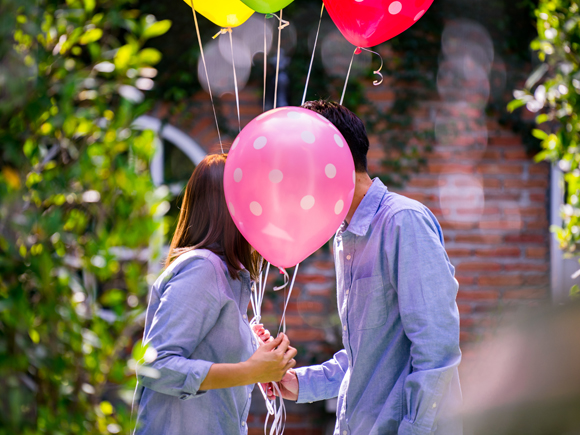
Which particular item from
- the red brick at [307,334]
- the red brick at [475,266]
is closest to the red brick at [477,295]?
the red brick at [475,266]

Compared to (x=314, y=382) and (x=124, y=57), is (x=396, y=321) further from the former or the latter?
(x=124, y=57)

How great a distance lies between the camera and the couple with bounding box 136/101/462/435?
125cm

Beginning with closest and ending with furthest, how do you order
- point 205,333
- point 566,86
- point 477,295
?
point 205,333 → point 566,86 → point 477,295

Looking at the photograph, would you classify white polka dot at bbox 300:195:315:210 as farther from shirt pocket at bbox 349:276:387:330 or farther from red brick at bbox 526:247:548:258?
red brick at bbox 526:247:548:258

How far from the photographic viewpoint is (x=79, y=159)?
0.89m

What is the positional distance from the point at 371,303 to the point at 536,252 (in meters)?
2.56

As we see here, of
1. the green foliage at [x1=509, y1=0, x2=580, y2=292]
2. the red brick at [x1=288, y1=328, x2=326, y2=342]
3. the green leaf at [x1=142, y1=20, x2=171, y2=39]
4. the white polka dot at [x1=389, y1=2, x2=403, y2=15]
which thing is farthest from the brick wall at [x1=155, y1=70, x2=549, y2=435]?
the green leaf at [x1=142, y1=20, x2=171, y2=39]

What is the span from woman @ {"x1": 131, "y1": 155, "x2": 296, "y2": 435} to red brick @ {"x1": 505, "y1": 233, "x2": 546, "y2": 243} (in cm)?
249

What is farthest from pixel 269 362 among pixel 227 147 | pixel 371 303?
pixel 227 147

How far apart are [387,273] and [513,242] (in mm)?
2450

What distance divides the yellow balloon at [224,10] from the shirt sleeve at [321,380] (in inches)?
44.2

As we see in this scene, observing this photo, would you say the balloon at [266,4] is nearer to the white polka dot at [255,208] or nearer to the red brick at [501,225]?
the white polka dot at [255,208]

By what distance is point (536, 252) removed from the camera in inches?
138

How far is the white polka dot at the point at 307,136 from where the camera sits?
126cm
